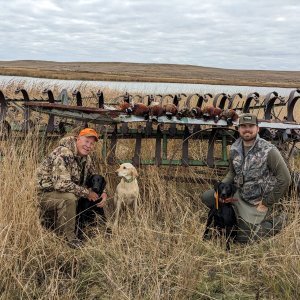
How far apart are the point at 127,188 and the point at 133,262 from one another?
65.6 inches

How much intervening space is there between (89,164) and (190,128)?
62.6 inches

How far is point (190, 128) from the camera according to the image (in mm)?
6031

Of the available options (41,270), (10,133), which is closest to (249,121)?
(41,270)

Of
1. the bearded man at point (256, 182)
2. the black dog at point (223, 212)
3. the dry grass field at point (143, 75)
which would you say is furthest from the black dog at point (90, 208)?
the dry grass field at point (143, 75)

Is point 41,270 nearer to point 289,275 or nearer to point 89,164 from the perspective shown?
point 89,164

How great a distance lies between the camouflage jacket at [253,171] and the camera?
4883mm

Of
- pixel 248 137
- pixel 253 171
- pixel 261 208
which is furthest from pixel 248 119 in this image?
pixel 261 208

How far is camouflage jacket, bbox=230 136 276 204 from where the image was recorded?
4.88m

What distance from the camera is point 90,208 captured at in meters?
5.14

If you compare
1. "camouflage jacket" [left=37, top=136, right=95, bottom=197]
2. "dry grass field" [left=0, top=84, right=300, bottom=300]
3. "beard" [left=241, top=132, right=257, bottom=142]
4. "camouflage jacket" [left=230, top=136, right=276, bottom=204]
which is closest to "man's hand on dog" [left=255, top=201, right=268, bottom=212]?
"camouflage jacket" [left=230, top=136, right=276, bottom=204]

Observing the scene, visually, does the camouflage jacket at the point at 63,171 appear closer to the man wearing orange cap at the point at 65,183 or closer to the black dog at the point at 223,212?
the man wearing orange cap at the point at 65,183

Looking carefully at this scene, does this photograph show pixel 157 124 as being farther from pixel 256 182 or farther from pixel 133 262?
pixel 133 262

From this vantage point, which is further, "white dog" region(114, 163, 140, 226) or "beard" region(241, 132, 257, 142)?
"white dog" region(114, 163, 140, 226)

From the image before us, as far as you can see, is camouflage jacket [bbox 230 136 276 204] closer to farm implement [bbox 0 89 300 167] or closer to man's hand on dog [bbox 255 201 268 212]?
man's hand on dog [bbox 255 201 268 212]
